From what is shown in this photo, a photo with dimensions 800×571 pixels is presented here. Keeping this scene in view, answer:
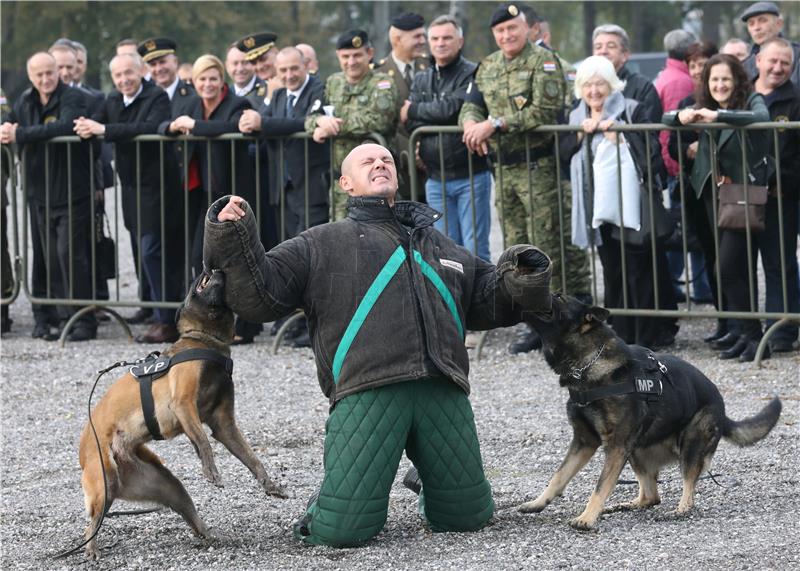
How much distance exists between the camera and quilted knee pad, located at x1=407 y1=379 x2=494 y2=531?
5.30 m

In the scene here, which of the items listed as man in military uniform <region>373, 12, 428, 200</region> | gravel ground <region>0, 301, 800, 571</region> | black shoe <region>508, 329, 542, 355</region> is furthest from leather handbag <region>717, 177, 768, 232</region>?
man in military uniform <region>373, 12, 428, 200</region>

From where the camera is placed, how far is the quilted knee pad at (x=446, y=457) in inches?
209

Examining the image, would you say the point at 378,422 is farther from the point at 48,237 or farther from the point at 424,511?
the point at 48,237

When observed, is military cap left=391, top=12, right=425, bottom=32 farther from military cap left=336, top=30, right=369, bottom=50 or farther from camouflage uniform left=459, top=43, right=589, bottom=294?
camouflage uniform left=459, top=43, right=589, bottom=294

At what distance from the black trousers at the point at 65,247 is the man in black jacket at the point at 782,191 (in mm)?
5434

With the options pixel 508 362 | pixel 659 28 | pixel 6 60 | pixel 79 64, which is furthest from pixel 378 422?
pixel 659 28

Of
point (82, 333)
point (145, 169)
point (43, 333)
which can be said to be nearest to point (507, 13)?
point (145, 169)

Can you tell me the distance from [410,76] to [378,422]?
5424 mm

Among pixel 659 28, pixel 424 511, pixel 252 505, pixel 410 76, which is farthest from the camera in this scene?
pixel 659 28

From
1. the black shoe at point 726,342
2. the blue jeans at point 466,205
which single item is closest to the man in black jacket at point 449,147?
the blue jeans at point 466,205

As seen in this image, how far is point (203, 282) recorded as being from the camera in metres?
5.21

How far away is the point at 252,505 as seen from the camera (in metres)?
5.95

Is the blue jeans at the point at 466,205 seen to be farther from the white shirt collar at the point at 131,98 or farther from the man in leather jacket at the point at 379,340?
the man in leather jacket at the point at 379,340

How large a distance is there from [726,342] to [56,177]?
17.9ft
